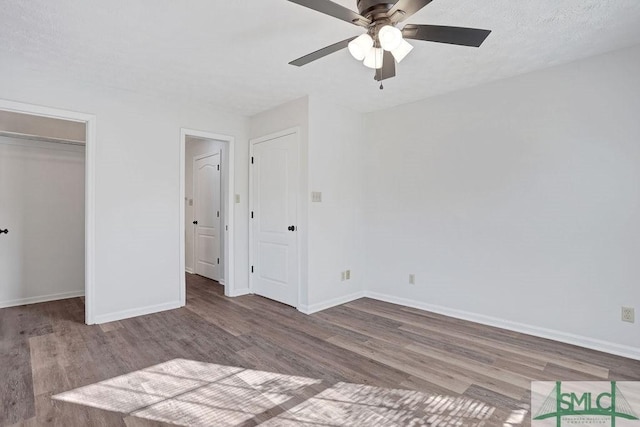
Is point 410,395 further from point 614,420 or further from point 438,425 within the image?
point 614,420

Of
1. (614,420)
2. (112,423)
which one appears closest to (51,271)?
(112,423)

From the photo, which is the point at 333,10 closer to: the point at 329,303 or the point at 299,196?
the point at 299,196

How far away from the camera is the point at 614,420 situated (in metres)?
1.90

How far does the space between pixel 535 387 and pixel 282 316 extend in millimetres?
2362

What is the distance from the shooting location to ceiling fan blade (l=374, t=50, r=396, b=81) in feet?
6.82

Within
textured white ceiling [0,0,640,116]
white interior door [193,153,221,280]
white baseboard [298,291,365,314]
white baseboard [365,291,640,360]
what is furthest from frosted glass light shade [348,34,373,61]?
white interior door [193,153,221,280]

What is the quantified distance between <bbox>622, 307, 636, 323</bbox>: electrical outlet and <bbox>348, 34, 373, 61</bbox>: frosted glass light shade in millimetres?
2895

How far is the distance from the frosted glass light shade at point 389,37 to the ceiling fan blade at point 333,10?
5.3 inches

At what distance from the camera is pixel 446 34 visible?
1806 millimetres

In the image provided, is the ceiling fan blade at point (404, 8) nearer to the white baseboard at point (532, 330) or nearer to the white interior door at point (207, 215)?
the white baseboard at point (532, 330)

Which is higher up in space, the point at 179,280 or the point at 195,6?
the point at 195,6

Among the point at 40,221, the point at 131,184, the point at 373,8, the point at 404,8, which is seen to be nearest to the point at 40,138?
the point at 40,221

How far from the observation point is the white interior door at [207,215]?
5.38 metres

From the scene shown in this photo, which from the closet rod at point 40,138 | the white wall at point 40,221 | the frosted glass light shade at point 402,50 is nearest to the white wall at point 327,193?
the frosted glass light shade at point 402,50
